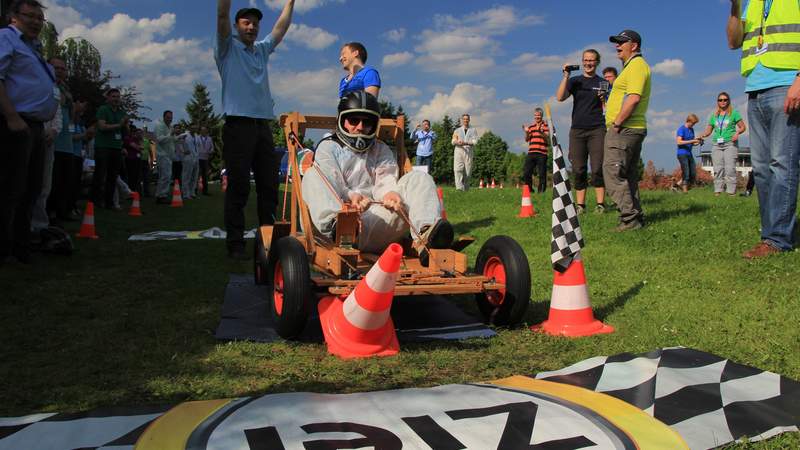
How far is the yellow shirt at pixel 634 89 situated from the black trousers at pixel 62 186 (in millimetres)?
7327

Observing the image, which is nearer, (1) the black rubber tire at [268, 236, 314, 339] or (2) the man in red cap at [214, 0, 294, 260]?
(1) the black rubber tire at [268, 236, 314, 339]

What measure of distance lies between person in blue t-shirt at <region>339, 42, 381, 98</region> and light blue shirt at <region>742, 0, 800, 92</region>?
331 centimetres

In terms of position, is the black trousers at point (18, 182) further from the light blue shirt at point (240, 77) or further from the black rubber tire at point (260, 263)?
the black rubber tire at point (260, 263)

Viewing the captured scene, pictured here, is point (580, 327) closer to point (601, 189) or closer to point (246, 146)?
point (246, 146)

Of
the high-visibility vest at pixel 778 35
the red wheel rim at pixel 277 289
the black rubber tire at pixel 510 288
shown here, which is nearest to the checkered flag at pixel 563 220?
the black rubber tire at pixel 510 288

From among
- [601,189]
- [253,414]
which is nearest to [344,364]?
[253,414]

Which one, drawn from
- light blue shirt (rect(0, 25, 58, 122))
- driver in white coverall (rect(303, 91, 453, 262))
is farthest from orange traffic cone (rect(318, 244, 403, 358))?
light blue shirt (rect(0, 25, 58, 122))

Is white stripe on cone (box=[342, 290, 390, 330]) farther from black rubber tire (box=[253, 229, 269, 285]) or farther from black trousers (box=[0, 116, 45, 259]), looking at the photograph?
black trousers (box=[0, 116, 45, 259])

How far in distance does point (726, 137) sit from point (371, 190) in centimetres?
1021

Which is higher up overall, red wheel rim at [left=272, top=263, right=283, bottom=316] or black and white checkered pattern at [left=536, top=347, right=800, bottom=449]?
red wheel rim at [left=272, top=263, right=283, bottom=316]

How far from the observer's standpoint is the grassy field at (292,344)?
3.11 m

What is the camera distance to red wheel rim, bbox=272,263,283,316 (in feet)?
13.5

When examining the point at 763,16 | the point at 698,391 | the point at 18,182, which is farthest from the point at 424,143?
the point at 698,391

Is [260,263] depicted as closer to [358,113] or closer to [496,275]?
[358,113]
